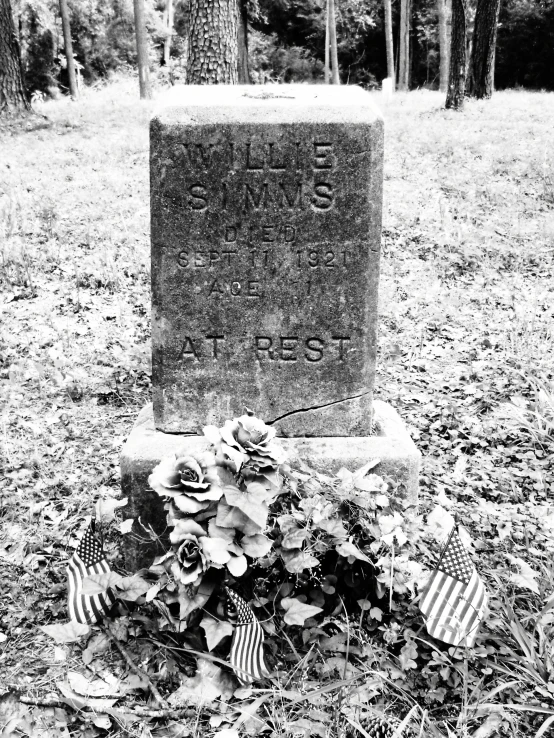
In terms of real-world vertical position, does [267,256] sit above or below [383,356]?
above

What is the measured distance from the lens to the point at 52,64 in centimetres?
Answer: 2573

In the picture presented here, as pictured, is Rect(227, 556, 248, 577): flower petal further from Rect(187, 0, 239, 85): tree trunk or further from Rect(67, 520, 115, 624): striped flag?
Rect(187, 0, 239, 85): tree trunk

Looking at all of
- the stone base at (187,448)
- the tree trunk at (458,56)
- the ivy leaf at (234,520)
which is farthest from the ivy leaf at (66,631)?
the tree trunk at (458,56)

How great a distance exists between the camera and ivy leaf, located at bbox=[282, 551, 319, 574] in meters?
2.26

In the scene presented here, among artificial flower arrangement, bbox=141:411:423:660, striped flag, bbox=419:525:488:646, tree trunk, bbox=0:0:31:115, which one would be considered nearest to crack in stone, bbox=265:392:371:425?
artificial flower arrangement, bbox=141:411:423:660

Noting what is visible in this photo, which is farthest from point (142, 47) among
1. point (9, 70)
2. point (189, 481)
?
point (189, 481)

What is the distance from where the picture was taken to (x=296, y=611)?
2219 mm

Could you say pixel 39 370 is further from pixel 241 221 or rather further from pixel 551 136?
pixel 551 136

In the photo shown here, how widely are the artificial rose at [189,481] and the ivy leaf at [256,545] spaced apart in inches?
7.3

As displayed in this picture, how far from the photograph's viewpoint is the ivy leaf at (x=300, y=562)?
226 cm

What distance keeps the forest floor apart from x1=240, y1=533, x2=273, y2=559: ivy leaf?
1.90ft

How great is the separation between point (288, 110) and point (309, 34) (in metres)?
35.9

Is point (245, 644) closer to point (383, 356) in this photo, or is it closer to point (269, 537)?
point (269, 537)

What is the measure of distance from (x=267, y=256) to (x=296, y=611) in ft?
4.54
